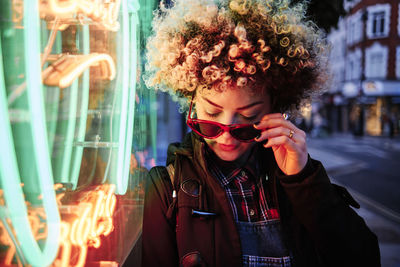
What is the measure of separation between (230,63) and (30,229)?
109 cm

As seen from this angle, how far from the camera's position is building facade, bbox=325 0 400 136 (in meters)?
21.3

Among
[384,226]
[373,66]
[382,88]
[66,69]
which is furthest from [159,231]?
[373,66]

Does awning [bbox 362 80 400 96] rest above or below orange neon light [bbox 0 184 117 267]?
above

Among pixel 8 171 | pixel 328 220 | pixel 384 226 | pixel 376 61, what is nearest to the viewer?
pixel 8 171

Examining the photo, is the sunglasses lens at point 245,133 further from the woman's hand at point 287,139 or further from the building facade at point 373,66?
the building facade at point 373,66

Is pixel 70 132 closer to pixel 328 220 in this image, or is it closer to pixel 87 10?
pixel 87 10

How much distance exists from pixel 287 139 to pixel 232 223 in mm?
447

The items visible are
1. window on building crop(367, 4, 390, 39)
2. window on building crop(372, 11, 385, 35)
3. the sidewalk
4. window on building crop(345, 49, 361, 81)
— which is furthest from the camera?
window on building crop(345, 49, 361, 81)

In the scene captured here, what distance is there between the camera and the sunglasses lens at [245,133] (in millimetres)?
1275

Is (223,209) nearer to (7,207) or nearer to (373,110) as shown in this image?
(7,207)

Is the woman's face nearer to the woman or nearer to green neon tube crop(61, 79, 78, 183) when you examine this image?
the woman

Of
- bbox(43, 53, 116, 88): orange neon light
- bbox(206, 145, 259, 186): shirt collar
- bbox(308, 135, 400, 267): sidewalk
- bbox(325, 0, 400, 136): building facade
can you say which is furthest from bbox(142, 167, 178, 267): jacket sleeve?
bbox(325, 0, 400, 136): building facade

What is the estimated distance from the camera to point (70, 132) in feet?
5.97

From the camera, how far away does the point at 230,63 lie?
4.21 feet
